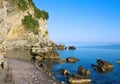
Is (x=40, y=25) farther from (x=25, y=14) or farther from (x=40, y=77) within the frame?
(x=40, y=77)

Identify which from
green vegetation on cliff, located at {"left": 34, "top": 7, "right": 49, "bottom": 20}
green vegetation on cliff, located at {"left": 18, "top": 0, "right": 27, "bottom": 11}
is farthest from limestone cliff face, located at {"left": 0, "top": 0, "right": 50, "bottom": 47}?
green vegetation on cliff, located at {"left": 34, "top": 7, "right": 49, "bottom": 20}

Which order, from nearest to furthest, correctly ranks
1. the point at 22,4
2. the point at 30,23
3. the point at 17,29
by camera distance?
1. the point at 17,29
2. the point at 22,4
3. the point at 30,23

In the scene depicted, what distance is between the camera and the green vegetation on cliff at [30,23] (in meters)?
113

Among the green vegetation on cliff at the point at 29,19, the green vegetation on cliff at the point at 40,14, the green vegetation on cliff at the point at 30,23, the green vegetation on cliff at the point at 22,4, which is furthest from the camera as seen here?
the green vegetation on cliff at the point at 40,14

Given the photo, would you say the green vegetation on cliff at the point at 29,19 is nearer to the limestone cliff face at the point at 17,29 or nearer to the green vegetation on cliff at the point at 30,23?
the green vegetation on cliff at the point at 30,23

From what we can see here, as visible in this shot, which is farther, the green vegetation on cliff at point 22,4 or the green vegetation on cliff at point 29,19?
the green vegetation on cliff at point 29,19

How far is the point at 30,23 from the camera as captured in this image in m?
115

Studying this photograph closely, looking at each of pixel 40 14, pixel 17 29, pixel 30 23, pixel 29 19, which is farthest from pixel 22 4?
pixel 40 14

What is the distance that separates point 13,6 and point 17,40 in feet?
49.1

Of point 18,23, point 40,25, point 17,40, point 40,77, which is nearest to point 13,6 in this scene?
point 18,23

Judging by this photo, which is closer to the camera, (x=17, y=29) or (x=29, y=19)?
(x=17, y=29)

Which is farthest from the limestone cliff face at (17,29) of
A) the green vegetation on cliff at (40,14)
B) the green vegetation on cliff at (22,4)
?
the green vegetation on cliff at (40,14)

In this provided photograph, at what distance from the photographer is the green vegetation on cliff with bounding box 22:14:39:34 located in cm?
11329

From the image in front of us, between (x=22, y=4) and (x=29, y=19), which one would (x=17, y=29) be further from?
(x=22, y=4)
